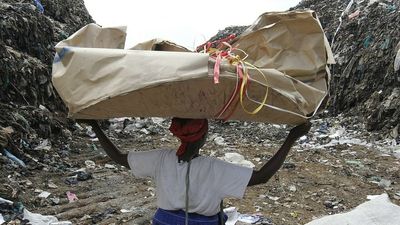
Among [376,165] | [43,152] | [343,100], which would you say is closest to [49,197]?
[43,152]

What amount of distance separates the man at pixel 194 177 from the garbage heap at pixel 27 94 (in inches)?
137

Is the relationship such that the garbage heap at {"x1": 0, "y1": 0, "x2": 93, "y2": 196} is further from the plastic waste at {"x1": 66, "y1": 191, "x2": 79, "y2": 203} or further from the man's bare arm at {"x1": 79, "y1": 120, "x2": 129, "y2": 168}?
the man's bare arm at {"x1": 79, "y1": 120, "x2": 129, "y2": 168}

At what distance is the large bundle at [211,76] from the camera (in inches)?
64.1

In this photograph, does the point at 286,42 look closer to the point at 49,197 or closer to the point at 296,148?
the point at 49,197

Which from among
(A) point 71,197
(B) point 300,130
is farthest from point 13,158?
(B) point 300,130

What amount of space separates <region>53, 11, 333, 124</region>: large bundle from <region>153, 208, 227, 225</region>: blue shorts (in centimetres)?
39

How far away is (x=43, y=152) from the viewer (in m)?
6.05

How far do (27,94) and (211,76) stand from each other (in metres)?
5.96

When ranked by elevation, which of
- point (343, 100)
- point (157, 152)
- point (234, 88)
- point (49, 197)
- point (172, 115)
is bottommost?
point (343, 100)

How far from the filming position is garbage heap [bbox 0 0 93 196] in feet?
18.6

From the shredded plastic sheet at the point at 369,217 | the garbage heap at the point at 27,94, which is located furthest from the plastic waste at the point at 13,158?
the shredded plastic sheet at the point at 369,217

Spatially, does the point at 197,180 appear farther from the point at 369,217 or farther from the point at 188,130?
the point at 369,217

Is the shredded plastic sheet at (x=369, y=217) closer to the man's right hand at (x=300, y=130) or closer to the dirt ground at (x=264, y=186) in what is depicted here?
the dirt ground at (x=264, y=186)

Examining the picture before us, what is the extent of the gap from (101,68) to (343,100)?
910 cm
